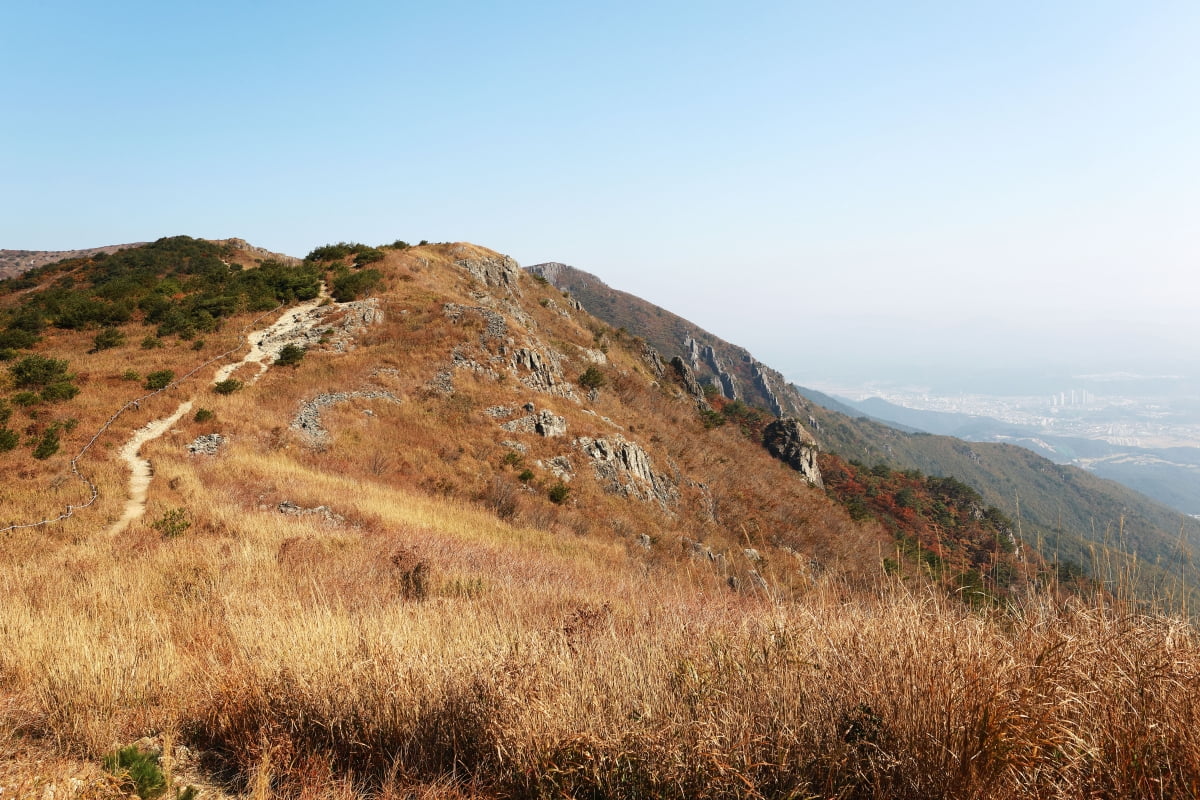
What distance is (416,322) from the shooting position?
94.0ft

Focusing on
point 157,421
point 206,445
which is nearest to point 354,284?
point 157,421

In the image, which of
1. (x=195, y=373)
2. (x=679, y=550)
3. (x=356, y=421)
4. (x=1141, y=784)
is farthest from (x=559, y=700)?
(x=195, y=373)

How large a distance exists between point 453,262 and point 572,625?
45.0 meters

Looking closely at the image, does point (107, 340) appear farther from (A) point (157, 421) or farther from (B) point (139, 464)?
(B) point (139, 464)

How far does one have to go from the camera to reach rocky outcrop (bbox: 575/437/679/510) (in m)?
21.8

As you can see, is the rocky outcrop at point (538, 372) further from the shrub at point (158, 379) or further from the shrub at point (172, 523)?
the shrub at point (172, 523)

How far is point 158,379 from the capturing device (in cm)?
1914

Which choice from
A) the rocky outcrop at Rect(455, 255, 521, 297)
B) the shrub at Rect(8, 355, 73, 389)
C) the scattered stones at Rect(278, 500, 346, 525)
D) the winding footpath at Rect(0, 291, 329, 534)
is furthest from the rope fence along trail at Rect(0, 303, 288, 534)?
the rocky outcrop at Rect(455, 255, 521, 297)

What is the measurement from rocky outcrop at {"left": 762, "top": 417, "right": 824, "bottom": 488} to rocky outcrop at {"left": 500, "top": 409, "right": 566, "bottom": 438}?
91.0 ft

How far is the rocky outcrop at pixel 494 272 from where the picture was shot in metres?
46.1

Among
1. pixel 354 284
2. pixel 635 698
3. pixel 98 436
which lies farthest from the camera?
pixel 354 284

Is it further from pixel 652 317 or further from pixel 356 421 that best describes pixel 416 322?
pixel 652 317

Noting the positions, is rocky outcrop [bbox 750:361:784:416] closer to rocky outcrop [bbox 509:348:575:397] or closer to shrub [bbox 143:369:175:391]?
rocky outcrop [bbox 509:348:575:397]

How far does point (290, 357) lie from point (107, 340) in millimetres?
8595
